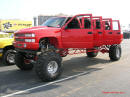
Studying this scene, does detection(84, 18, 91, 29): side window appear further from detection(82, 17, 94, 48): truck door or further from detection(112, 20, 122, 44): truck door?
detection(112, 20, 122, 44): truck door

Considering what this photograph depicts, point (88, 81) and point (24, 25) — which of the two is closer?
point (88, 81)

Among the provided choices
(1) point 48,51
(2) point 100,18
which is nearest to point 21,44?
(1) point 48,51

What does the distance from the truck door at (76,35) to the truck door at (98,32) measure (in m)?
1.04

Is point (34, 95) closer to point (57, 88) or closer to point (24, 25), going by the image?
point (57, 88)

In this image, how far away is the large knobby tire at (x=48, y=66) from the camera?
5219 mm

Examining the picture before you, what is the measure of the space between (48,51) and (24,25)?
92.2ft

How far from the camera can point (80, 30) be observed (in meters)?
6.61

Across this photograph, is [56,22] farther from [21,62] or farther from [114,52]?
[114,52]

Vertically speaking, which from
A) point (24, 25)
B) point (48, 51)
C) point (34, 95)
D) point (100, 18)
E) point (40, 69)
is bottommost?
point (34, 95)

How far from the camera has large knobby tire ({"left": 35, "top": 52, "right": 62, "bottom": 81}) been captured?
5219mm

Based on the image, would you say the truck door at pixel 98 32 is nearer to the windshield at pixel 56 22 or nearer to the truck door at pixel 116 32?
the truck door at pixel 116 32

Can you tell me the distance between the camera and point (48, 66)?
548 centimetres

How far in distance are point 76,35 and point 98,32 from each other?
6.29 ft

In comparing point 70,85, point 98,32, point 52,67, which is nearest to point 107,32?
point 98,32
